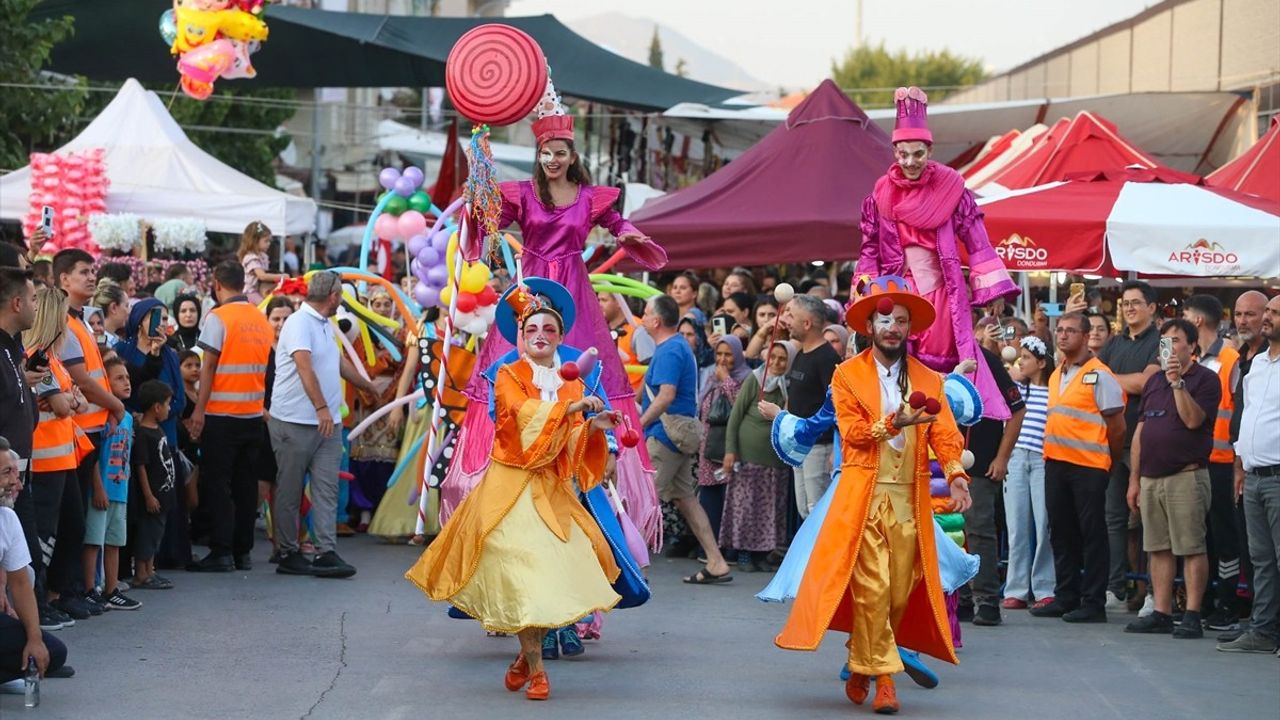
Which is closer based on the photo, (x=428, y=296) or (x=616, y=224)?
(x=616, y=224)

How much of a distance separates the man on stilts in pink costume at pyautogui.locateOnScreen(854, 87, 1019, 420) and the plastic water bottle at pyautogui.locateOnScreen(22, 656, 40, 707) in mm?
4283

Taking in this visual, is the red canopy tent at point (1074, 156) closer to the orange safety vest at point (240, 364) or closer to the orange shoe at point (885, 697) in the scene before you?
the orange safety vest at point (240, 364)

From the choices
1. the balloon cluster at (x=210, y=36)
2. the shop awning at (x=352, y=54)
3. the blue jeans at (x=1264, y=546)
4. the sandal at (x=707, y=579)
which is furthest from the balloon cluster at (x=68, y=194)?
the blue jeans at (x=1264, y=546)

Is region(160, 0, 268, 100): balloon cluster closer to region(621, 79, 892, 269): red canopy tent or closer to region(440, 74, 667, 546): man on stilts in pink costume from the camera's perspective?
region(621, 79, 892, 269): red canopy tent

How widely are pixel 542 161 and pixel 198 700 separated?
337 centimetres

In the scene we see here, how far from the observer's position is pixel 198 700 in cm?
720

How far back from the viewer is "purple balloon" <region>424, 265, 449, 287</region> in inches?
497

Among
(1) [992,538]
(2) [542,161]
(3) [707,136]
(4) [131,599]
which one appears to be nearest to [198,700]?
(4) [131,599]

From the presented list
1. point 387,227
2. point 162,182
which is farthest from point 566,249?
point 162,182

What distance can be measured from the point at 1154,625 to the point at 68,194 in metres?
11.8

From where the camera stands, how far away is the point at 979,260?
8.80 meters

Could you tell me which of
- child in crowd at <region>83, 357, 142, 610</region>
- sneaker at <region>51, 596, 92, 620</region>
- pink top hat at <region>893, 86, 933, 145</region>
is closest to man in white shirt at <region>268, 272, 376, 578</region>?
child in crowd at <region>83, 357, 142, 610</region>

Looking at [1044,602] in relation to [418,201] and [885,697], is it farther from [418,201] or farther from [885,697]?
[418,201]

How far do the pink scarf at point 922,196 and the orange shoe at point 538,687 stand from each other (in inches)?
120
